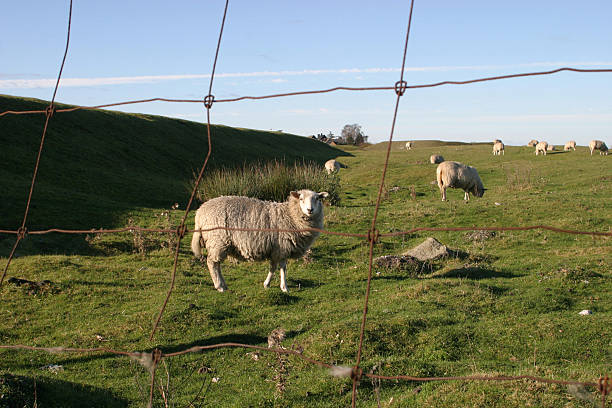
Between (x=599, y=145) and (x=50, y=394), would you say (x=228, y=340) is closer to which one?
(x=50, y=394)

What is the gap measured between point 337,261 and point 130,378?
6.91m

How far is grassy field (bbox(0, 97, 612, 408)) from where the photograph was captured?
17.1 ft

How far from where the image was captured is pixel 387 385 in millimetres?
5336

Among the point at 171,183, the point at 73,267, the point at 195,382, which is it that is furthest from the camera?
the point at 171,183

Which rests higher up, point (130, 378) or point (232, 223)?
point (232, 223)

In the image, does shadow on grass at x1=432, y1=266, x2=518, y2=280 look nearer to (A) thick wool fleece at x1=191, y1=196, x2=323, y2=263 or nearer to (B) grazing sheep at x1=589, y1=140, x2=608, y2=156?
(A) thick wool fleece at x1=191, y1=196, x2=323, y2=263

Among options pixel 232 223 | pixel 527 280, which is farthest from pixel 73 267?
pixel 527 280

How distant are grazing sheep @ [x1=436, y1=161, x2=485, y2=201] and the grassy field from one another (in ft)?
18.5

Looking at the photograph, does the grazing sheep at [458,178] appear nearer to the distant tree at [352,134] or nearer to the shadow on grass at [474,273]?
the shadow on grass at [474,273]

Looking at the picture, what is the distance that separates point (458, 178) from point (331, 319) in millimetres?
15852

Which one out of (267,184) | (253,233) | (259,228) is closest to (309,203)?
(259,228)

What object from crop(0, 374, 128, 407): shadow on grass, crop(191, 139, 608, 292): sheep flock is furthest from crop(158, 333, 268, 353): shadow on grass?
crop(191, 139, 608, 292): sheep flock

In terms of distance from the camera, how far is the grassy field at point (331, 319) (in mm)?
5211

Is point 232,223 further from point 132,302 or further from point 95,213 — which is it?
point 95,213
